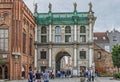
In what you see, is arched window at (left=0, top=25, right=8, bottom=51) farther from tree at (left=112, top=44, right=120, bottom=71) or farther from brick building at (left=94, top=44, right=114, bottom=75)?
brick building at (left=94, top=44, right=114, bottom=75)

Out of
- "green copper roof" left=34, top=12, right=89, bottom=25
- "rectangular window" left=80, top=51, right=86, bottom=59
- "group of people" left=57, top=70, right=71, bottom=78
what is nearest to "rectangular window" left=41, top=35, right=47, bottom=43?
"green copper roof" left=34, top=12, right=89, bottom=25

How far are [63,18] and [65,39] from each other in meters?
4.59

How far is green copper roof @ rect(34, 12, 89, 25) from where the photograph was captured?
86.9 m

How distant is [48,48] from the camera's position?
284ft

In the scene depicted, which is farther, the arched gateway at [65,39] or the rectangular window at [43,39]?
the rectangular window at [43,39]

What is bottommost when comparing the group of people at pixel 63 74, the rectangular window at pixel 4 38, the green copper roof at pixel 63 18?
the group of people at pixel 63 74

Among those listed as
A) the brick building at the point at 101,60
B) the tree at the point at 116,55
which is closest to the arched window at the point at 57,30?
the brick building at the point at 101,60

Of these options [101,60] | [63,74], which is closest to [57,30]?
[63,74]

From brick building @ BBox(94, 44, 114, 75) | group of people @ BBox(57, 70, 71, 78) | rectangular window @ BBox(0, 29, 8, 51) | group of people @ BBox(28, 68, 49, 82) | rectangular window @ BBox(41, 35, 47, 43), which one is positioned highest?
A: rectangular window @ BBox(41, 35, 47, 43)

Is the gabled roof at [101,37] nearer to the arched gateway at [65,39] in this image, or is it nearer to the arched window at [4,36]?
the arched gateway at [65,39]

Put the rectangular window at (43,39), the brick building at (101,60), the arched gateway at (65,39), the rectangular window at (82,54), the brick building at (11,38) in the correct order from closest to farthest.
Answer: the brick building at (11,38), the arched gateway at (65,39), the rectangular window at (82,54), the rectangular window at (43,39), the brick building at (101,60)

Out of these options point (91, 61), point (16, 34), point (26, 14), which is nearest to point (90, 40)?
point (91, 61)

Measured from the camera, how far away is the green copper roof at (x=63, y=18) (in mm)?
86938

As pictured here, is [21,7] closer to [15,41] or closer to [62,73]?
[15,41]
